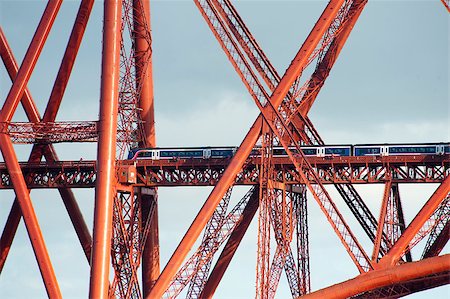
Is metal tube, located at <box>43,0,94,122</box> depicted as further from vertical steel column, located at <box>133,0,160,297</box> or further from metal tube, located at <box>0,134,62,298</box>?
metal tube, located at <box>0,134,62,298</box>

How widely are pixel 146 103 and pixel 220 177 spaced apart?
385 inches

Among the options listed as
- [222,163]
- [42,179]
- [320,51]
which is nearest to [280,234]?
[222,163]

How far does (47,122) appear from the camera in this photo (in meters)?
72.6

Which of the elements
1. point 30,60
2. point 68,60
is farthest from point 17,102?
point 68,60

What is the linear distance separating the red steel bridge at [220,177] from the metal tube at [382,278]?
0.21ft

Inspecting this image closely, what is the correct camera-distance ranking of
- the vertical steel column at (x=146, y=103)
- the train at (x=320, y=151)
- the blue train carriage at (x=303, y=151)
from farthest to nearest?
the vertical steel column at (x=146, y=103) < the blue train carriage at (x=303, y=151) < the train at (x=320, y=151)

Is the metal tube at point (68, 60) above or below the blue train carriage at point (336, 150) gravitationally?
above

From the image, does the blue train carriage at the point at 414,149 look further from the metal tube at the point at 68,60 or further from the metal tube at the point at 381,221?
the metal tube at the point at 68,60

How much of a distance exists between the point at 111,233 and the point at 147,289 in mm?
11394

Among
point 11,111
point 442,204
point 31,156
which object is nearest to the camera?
point 442,204

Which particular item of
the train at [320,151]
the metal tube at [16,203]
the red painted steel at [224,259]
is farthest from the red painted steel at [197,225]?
the metal tube at [16,203]

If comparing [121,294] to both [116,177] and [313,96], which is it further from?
[313,96]

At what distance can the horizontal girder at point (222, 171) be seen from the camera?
6894 centimetres

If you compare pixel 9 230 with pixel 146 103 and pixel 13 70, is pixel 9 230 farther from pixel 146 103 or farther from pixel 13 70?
pixel 146 103
